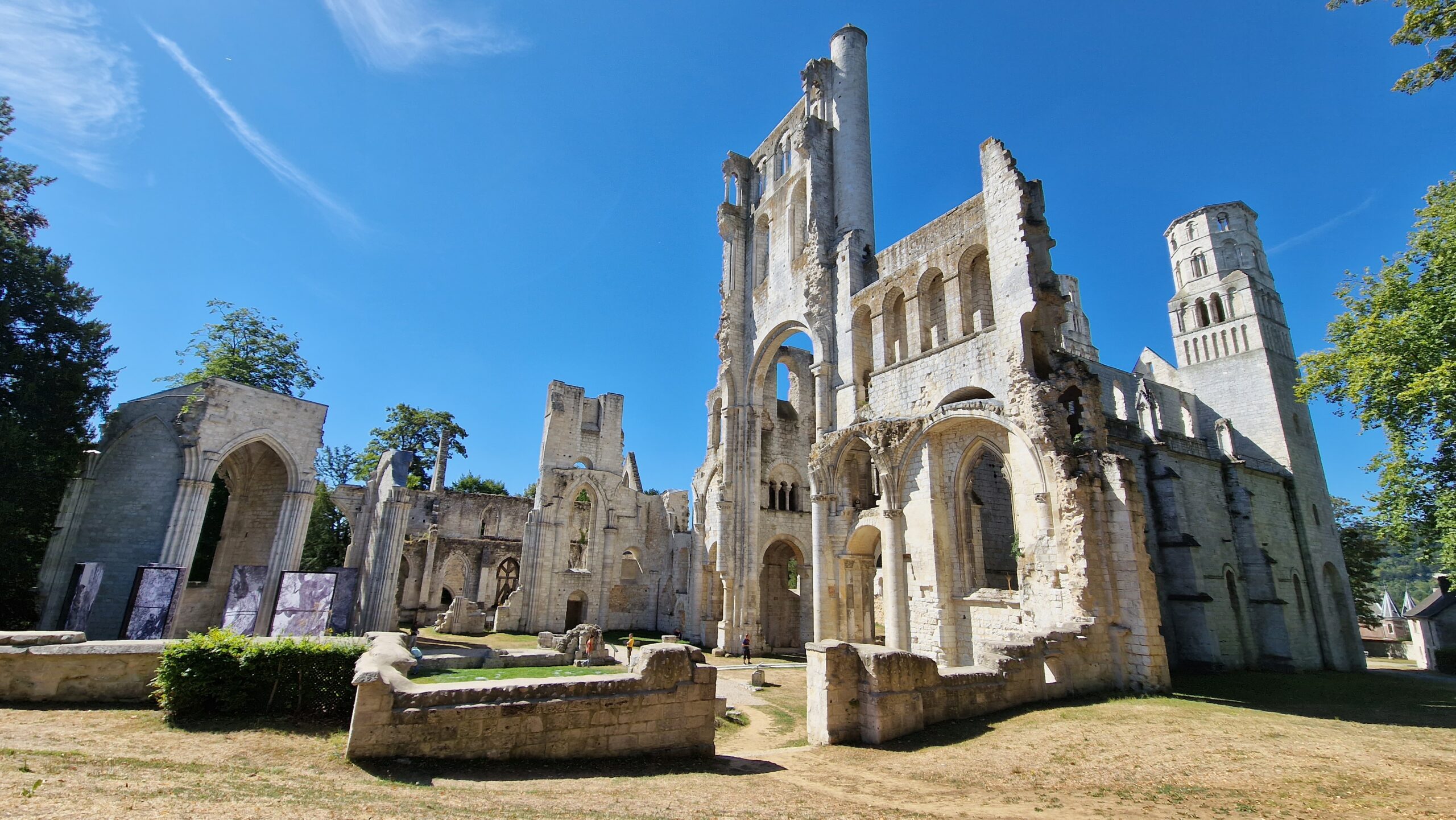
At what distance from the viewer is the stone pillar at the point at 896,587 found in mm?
16375

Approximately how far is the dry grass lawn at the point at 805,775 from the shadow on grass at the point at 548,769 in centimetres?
2

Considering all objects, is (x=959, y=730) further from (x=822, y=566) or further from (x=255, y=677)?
(x=822, y=566)

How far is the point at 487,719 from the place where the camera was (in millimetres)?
6785

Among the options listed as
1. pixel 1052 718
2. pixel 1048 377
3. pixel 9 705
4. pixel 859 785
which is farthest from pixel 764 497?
pixel 9 705

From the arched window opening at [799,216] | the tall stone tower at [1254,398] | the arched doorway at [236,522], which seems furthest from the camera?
the arched window opening at [799,216]

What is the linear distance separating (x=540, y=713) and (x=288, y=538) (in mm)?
Answer: 14969

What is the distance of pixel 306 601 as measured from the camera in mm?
14453

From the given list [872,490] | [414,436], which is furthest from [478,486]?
[872,490]

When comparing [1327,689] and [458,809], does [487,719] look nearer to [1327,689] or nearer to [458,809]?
[458,809]

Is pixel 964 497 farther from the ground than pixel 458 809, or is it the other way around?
pixel 964 497

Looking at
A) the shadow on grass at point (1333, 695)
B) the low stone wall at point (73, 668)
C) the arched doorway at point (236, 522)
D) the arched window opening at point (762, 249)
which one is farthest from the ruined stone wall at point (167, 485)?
the shadow on grass at point (1333, 695)

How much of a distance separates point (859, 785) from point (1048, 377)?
10.9 meters

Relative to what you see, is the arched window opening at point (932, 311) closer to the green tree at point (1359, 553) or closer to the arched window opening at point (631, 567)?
the arched window opening at point (631, 567)

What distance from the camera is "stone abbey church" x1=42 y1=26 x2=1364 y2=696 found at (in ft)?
43.8
